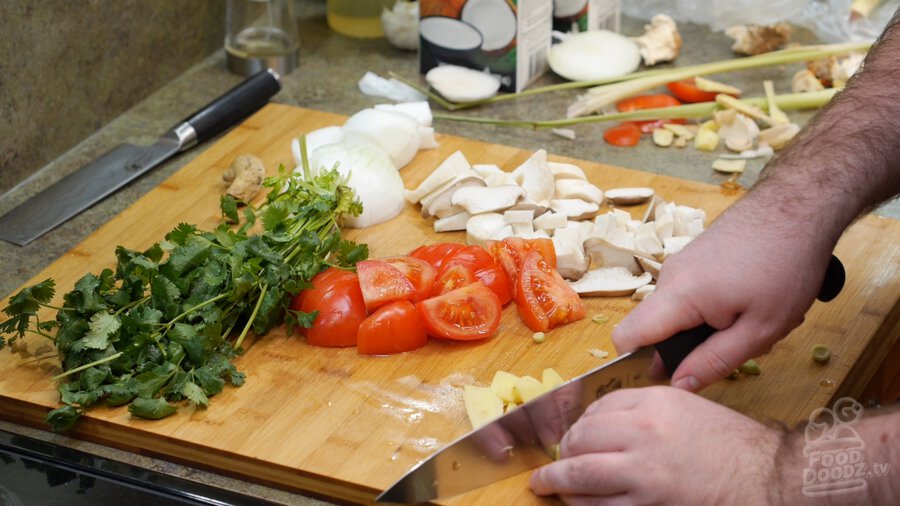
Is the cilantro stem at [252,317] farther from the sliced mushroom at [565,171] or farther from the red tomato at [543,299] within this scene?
the sliced mushroom at [565,171]

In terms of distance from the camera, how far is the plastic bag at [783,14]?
2.93 meters

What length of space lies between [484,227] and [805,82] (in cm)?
111

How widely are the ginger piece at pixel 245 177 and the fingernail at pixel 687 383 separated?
0.98 m

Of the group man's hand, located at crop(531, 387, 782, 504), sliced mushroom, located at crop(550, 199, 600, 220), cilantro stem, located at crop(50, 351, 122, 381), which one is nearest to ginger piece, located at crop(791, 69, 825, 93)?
sliced mushroom, located at crop(550, 199, 600, 220)

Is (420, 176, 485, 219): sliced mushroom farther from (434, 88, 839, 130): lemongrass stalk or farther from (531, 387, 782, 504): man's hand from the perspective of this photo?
(531, 387, 782, 504): man's hand

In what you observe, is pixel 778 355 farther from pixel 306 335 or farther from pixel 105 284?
pixel 105 284

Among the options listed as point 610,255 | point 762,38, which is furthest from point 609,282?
point 762,38

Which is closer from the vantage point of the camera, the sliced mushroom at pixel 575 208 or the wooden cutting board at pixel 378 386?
the wooden cutting board at pixel 378 386

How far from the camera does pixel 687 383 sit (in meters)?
1.45

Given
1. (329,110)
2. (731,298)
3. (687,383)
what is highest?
(731,298)

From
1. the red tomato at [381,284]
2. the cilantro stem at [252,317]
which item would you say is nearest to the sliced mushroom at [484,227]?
the red tomato at [381,284]

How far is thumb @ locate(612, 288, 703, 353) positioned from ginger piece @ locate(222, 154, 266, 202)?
36.3 inches

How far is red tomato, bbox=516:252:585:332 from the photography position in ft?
5.84

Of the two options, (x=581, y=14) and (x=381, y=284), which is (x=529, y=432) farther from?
(x=581, y=14)
